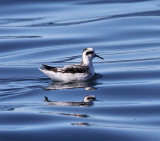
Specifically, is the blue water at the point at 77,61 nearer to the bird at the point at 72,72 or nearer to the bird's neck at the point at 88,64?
the bird at the point at 72,72

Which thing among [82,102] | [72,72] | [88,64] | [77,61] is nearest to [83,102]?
[82,102]

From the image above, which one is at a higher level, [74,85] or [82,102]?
[74,85]

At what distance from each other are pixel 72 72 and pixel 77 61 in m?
4.60

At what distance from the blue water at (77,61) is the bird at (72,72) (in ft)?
0.86

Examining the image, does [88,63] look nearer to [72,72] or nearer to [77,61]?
[72,72]

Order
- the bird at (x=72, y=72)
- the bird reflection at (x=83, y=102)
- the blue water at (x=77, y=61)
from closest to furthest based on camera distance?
1. the blue water at (x=77, y=61)
2. the bird reflection at (x=83, y=102)
3. the bird at (x=72, y=72)

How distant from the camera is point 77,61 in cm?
2620

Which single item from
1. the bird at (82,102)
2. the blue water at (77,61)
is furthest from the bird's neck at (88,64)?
the bird at (82,102)

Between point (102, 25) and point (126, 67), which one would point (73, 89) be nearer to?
point (126, 67)

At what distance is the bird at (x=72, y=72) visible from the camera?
70.1ft

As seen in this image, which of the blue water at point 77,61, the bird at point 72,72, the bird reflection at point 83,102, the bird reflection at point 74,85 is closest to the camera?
the blue water at point 77,61

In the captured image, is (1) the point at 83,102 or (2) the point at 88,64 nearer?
(1) the point at 83,102

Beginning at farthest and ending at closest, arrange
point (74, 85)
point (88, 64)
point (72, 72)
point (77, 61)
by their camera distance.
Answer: point (77, 61) < point (88, 64) < point (72, 72) < point (74, 85)

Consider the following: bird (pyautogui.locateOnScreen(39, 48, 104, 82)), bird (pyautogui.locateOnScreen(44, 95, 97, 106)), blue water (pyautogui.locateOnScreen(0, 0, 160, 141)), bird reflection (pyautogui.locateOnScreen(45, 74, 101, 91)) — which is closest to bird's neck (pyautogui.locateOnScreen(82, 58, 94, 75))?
bird (pyautogui.locateOnScreen(39, 48, 104, 82))
